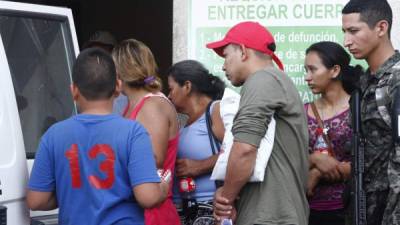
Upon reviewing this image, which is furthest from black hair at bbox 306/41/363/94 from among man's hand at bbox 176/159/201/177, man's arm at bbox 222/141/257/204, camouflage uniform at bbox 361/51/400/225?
man's arm at bbox 222/141/257/204

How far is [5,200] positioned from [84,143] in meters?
0.39

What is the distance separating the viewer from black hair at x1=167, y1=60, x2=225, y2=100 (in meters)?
4.84

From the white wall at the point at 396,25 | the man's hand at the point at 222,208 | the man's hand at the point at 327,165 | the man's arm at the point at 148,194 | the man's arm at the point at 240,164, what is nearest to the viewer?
the man's arm at the point at 148,194

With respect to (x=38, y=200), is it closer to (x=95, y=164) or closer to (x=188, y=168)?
(x=95, y=164)

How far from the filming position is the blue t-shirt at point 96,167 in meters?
3.29

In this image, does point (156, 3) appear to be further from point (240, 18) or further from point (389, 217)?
point (389, 217)

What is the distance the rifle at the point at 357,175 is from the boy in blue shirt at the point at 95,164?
41.4 inches

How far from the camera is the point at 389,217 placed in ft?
12.3

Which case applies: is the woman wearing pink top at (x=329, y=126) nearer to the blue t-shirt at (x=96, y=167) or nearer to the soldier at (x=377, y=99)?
the soldier at (x=377, y=99)

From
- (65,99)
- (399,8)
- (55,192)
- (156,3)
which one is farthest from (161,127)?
(156,3)

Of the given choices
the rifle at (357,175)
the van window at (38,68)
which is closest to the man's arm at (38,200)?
the van window at (38,68)

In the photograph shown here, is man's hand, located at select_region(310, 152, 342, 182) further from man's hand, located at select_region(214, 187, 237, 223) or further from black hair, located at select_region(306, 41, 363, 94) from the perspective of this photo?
man's hand, located at select_region(214, 187, 237, 223)

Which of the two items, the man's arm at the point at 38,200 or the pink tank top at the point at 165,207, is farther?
the pink tank top at the point at 165,207

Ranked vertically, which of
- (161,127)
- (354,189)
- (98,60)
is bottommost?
(354,189)
